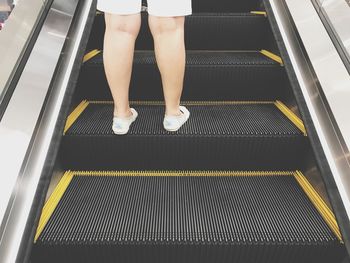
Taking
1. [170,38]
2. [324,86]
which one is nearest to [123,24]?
[170,38]

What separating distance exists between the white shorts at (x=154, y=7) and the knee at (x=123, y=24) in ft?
0.08

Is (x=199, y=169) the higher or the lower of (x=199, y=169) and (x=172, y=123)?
the lower

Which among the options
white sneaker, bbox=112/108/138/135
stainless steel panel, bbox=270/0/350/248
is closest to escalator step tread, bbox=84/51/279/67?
stainless steel panel, bbox=270/0/350/248

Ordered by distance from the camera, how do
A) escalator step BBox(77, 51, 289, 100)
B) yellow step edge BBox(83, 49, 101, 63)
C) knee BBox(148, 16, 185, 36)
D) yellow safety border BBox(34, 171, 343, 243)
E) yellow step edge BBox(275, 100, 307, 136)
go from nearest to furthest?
yellow safety border BBox(34, 171, 343, 243), knee BBox(148, 16, 185, 36), yellow step edge BBox(275, 100, 307, 136), escalator step BBox(77, 51, 289, 100), yellow step edge BBox(83, 49, 101, 63)

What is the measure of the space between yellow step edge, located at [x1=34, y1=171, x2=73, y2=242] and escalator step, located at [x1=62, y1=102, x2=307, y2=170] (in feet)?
0.30

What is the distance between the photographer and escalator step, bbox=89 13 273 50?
85.6 inches

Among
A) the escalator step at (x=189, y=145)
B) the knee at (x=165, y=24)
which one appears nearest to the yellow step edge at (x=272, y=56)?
the escalator step at (x=189, y=145)

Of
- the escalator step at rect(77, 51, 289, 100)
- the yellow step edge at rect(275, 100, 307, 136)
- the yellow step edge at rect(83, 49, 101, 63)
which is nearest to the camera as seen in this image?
the yellow step edge at rect(275, 100, 307, 136)

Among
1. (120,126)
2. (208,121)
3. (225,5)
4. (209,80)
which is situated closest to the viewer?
(120,126)

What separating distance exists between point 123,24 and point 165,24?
185 mm

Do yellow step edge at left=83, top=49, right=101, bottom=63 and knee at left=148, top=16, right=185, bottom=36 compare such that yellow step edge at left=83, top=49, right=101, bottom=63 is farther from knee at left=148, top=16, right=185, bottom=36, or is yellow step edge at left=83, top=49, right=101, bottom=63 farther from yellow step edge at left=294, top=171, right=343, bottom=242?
yellow step edge at left=294, top=171, right=343, bottom=242

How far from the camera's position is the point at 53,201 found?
1390 millimetres

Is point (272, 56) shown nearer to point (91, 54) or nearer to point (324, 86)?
point (324, 86)

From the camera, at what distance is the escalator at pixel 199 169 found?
1230 millimetres
